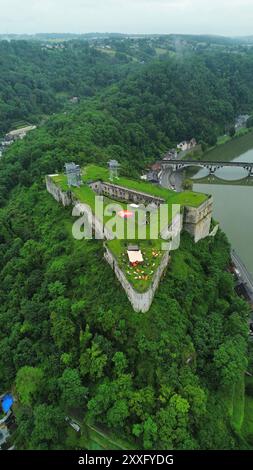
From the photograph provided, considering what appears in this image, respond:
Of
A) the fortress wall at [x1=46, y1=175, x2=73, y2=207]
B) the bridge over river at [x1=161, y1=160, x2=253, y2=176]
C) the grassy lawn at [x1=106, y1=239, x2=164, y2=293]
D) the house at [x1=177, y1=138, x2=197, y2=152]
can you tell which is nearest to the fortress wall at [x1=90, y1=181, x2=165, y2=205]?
the fortress wall at [x1=46, y1=175, x2=73, y2=207]

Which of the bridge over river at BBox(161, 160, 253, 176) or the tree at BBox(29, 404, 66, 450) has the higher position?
the bridge over river at BBox(161, 160, 253, 176)

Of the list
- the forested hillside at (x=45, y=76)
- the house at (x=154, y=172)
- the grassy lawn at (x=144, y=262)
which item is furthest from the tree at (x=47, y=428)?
the forested hillside at (x=45, y=76)

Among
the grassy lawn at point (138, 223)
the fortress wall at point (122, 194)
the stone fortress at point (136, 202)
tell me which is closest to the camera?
the stone fortress at point (136, 202)

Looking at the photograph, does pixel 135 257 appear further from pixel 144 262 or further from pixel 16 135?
pixel 16 135

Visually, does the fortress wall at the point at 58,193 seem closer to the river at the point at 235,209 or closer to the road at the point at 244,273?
the road at the point at 244,273

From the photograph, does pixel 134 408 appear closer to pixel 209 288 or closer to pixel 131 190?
pixel 209 288

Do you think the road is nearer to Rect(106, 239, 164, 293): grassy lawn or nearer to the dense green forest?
the dense green forest
